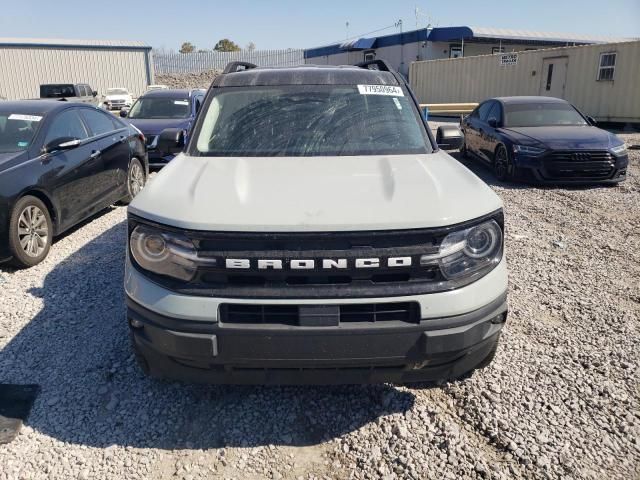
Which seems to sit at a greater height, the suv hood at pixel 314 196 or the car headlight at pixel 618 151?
the suv hood at pixel 314 196

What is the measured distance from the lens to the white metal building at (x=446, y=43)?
32188 millimetres

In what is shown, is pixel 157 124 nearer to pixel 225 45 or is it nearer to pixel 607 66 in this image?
pixel 607 66

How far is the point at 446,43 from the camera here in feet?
109

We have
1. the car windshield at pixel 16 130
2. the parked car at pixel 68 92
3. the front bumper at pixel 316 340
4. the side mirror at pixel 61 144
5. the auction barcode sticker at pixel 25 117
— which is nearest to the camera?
the front bumper at pixel 316 340

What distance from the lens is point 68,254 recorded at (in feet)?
17.7

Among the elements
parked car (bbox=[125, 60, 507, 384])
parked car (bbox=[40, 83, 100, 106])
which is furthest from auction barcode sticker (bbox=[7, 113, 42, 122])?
parked car (bbox=[40, 83, 100, 106])

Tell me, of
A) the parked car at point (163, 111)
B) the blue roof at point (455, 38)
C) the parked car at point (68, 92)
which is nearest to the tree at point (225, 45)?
the blue roof at point (455, 38)

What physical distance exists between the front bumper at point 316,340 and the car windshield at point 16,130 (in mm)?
3768

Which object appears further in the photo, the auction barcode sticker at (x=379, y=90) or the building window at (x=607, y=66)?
the building window at (x=607, y=66)

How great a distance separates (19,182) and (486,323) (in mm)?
4549

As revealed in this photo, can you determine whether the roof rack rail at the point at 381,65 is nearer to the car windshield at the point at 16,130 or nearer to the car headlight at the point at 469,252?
the car headlight at the point at 469,252

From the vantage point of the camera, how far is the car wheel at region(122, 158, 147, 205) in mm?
7285

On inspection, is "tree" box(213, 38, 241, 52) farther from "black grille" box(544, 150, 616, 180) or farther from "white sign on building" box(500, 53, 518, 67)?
"black grille" box(544, 150, 616, 180)

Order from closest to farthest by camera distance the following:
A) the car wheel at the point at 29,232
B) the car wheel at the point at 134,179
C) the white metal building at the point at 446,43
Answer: the car wheel at the point at 29,232 < the car wheel at the point at 134,179 < the white metal building at the point at 446,43
